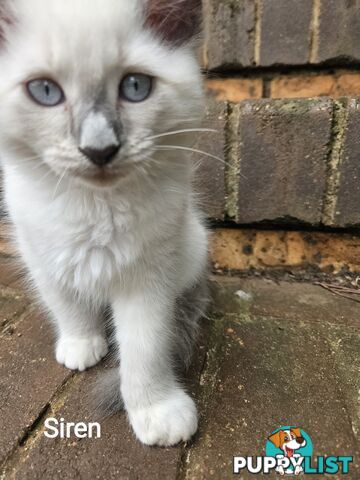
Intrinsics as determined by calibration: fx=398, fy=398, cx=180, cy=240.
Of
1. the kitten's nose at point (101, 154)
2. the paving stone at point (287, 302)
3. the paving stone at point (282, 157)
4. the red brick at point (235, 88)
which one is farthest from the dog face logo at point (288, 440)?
the red brick at point (235, 88)

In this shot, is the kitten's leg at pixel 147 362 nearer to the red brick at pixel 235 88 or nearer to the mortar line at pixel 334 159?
the mortar line at pixel 334 159

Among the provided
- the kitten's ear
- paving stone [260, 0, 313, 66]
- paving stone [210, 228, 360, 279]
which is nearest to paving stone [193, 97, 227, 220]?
paving stone [210, 228, 360, 279]

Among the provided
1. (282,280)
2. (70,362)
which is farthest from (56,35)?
(282,280)

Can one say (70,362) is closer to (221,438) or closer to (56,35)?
(221,438)

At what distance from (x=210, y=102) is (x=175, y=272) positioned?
739 millimetres

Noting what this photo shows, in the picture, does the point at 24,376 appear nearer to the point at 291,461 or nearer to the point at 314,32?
the point at 291,461

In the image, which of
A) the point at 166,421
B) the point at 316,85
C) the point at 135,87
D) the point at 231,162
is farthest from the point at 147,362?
the point at 316,85

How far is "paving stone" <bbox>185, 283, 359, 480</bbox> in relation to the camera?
81 cm

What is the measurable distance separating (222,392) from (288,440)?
182 millimetres

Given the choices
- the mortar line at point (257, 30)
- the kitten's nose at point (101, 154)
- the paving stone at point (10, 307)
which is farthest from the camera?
the mortar line at point (257, 30)

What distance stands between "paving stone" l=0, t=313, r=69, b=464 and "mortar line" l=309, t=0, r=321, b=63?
47.7 inches

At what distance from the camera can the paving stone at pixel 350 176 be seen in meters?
1.27

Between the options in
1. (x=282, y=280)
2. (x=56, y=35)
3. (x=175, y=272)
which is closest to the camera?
(x=56, y=35)

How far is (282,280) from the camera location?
4.83ft
